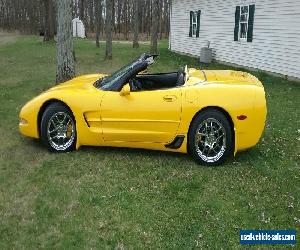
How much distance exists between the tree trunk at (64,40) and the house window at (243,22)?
8.12 m

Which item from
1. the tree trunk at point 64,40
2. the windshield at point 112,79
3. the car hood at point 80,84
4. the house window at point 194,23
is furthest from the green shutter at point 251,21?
the windshield at point 112,79

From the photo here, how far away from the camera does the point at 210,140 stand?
5801 mm

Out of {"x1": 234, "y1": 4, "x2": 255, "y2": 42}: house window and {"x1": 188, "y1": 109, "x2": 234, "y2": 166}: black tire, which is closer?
{"x1": 188, "y1": 109, "x2": 234, "y2": 166}: black tire

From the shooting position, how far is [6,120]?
314 inches

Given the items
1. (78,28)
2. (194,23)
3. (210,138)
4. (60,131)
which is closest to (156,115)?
(210,138)

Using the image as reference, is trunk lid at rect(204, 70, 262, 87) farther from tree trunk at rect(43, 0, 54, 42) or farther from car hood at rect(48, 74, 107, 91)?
tree trunk at rect(43, 0, 54, 42)

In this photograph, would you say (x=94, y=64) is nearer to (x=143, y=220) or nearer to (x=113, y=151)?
(x=113, y=151)

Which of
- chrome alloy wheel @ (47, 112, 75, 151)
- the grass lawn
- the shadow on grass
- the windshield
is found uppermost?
the windshield

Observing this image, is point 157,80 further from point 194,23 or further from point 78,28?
point 78,28

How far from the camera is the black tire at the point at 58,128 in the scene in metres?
6.08

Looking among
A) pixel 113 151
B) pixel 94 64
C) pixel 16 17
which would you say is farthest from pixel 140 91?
pixel 16 17

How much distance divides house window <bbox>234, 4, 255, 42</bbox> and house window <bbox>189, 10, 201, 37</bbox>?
4331 mm

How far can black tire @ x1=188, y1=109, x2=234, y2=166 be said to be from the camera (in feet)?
18.6

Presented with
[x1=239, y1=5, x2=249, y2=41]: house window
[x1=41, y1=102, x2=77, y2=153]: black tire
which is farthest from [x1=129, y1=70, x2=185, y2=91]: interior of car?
[x1=239, y1=5, x2=249, y2=41]: house window
